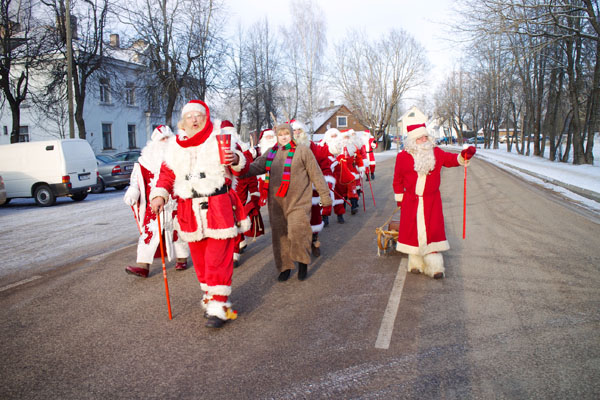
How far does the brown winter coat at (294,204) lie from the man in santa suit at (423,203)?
1.03 metres

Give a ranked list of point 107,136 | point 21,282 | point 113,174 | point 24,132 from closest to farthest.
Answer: point 21,282, point 113,174, point 24,132, point 107,136

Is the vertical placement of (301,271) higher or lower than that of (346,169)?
lower

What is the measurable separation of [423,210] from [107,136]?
107 ft

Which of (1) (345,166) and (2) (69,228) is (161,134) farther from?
(2) (69,228)

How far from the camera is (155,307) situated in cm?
457

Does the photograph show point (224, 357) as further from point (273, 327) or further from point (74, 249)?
point (74, 249)

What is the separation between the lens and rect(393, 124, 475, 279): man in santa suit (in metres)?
5.14

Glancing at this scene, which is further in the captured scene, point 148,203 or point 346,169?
point 346,169

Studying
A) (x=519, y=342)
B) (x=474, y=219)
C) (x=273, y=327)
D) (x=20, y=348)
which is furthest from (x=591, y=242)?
(x=20, y=348)

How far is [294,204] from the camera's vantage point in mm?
5148

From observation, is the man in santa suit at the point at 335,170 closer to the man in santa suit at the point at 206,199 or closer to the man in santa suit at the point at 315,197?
the man in santa suit at the point at 315,197

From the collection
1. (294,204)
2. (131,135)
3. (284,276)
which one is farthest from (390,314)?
(131,135)

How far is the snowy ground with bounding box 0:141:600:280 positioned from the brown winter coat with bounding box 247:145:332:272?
2.68 m

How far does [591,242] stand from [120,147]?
109 feet
